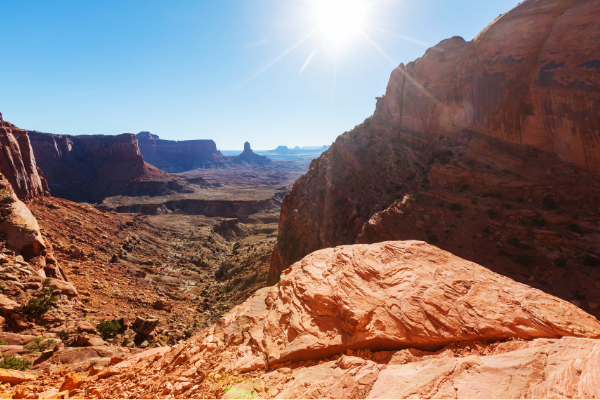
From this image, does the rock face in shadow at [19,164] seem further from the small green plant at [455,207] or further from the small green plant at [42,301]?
the small green plant at [455,207]

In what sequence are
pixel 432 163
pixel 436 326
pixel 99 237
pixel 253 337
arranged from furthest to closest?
1. pixel 99 237
2. pixel 432 163
3. pixel 253 337
4. pixel 436 326

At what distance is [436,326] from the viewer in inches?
209

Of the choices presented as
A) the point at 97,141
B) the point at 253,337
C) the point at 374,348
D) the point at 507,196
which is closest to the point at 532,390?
the point at 374,348

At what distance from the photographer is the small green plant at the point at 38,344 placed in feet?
31.0

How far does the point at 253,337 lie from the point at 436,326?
4.22 meters

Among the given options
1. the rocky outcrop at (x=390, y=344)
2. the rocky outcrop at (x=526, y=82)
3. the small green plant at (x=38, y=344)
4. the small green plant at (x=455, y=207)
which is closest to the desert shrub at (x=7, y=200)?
the small green plant at (x=38, y=344)

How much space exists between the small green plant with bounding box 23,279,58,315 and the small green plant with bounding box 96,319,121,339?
2.52 meters

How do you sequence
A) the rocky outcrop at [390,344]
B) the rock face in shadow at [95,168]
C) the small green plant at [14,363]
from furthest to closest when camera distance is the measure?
the rock face in shadow at [95,168], the small green plant at [14,363], the rocky outcrop at [390,344]

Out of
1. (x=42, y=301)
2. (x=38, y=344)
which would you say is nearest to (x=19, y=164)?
(x=42, y=301)

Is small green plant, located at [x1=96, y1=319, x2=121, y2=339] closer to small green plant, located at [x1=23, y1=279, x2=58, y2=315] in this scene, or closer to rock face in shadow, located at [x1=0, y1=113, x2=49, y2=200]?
small green plant, located at [x1=23, y1=279, x2=58, y2=315]

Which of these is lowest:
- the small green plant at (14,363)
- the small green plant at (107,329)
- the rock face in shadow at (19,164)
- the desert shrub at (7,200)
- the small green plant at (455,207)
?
the small green plant at (107,329)

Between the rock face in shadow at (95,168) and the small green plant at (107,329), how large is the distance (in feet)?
334

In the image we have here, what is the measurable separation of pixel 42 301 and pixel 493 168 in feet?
108

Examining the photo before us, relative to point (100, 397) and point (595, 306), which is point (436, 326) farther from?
point (595, 306)
